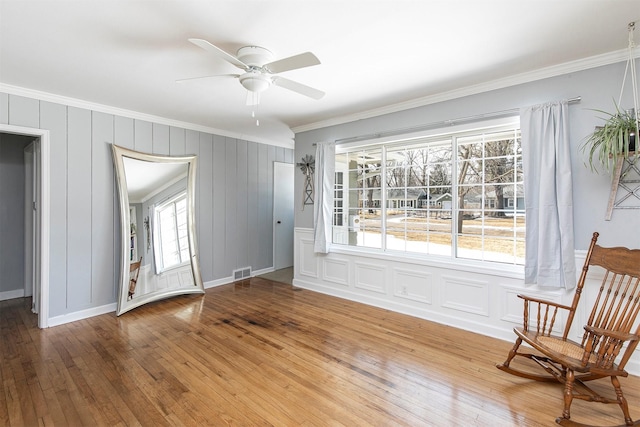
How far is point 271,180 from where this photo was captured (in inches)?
225

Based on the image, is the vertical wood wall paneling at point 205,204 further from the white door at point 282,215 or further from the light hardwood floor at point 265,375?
the white door at point 282,215

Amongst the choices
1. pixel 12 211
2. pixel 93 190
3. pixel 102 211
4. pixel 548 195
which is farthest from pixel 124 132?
pixel 548 195

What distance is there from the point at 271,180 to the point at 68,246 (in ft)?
10.4

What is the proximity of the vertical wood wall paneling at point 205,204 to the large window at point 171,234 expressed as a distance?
319mm

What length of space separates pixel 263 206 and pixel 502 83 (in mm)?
4032

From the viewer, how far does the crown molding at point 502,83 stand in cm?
246

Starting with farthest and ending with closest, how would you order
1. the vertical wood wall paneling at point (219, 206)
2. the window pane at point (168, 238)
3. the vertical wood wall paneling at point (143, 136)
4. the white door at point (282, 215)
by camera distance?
the white door at point (282, 215), the vertical wood wall paneling at point (219, 206), the window pane at point (168, 238), the vertical wood wall paneling at point (143, 136)

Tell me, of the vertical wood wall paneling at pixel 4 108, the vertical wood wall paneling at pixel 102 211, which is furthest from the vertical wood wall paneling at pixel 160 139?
the vertical wood wall paneling at pixel 4 108

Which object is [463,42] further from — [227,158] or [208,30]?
[227,158]

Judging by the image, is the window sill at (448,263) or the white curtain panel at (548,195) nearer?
the white curtain panel at (548,195)

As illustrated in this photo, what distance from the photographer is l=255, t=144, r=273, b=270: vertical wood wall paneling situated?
550 centimetres

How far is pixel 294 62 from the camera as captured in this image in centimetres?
199

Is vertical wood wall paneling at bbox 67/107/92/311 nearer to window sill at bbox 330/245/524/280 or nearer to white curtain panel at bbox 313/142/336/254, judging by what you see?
white curtain panel at bbox 313/142/336/254

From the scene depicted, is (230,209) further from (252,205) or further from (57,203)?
(57,203)
